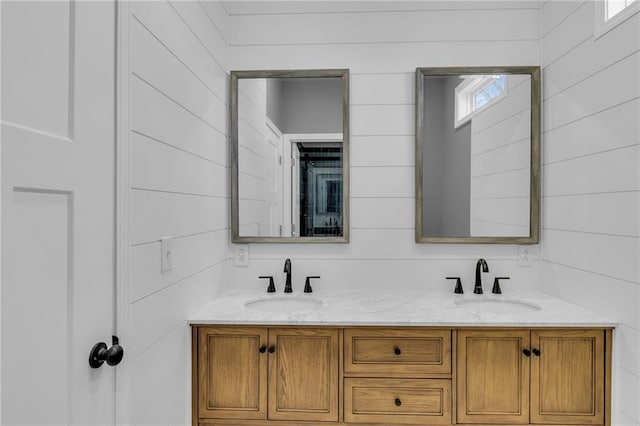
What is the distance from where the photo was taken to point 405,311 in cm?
183

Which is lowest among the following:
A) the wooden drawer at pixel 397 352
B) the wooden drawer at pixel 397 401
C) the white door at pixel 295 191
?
the wooden drawer at pixel 397 401

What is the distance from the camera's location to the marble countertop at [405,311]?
1.69 metres

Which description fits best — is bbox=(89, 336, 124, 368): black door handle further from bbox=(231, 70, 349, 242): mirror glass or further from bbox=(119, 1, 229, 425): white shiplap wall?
bbox=(231, 70, 349, 242): mirror glass

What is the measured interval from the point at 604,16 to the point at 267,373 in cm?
210

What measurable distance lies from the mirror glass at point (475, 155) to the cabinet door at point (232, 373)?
3.51 ft

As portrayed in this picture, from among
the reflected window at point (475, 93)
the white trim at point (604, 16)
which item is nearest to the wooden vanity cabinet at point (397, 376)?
the reflected window at point (475, 93)

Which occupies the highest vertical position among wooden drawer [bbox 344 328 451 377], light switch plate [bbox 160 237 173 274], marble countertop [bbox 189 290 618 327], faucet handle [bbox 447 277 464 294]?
light switch plate [bbox 160 237 173 274]

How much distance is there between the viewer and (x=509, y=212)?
2191mm

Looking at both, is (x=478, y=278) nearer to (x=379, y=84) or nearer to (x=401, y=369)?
(x=401, y=369)

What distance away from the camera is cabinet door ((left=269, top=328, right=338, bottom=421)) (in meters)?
1.72

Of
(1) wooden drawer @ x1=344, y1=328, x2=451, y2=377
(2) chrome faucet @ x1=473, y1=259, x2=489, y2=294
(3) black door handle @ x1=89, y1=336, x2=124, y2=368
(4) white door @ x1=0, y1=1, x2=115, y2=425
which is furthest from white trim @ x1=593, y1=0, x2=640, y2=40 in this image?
(3) black door handle @ x1=89, y1=336, x2=124, y2=368

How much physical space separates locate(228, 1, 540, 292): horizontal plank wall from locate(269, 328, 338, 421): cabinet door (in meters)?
0.54

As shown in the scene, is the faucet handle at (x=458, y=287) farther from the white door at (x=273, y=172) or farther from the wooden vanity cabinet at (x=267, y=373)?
the white door at (x=273, y=172)

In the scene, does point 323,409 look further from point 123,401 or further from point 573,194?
point 573,194
